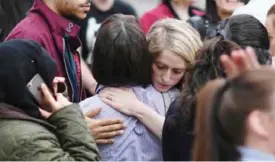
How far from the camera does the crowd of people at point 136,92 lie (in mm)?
2209

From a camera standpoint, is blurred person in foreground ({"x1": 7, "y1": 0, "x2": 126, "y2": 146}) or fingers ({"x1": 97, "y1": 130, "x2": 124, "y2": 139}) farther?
blurred person in foreground ({"x1": 7, "y1": 0, "x2": 126, "y2": 146})

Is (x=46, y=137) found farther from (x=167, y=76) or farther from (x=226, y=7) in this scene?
(x=226, y=7)

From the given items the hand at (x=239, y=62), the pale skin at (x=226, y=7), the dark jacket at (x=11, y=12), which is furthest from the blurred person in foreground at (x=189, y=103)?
the dark jacket at (x=11, y=12)

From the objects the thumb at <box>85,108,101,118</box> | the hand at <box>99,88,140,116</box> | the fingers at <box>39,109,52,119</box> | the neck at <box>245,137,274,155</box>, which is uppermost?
the neck at <box>245,137,274,155</box>

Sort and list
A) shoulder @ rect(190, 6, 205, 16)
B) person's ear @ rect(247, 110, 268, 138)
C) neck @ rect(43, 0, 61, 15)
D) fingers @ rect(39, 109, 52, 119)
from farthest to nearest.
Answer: shoulder @ rect(190, 6, 205, 16)
neck @ rect(43, 0, 61, 15)
fingers @ rect(39, 109, 52, 119)
person's ear @ rect(247, 110, 268, 138)

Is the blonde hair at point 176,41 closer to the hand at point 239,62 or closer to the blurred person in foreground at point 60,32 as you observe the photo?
the blurred person in foreground at point 60,32

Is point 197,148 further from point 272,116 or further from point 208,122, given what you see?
A: point 272,116

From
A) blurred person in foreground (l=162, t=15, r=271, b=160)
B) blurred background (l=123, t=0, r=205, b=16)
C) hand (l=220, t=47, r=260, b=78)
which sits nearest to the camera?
hand (l=220, t=47, r=260, b=78)

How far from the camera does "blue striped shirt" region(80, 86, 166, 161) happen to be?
334 centimetres

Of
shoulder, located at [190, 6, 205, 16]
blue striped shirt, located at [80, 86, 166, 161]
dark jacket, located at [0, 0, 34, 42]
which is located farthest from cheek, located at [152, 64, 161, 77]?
dark jacket, located at [0, 0, 34, 42]

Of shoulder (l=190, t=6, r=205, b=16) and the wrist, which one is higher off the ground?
the wrist

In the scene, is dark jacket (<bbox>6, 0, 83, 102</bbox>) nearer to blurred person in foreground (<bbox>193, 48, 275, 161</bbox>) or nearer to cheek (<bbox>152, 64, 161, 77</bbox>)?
cheek (<bbox>152, 64, 161, 77</bbox>)

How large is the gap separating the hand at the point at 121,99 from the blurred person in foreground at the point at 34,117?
330 millimetres

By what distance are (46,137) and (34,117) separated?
169mm
